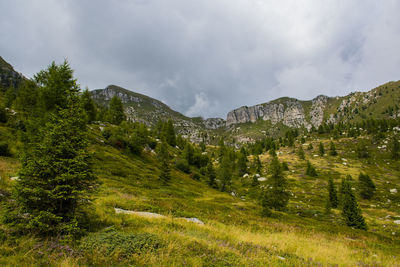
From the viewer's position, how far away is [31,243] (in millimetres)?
5285

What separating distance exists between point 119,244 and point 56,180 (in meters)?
3.55

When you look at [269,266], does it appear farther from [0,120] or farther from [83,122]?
[0,120]

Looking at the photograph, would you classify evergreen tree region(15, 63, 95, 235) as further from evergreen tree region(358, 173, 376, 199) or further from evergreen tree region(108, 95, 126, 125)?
evergreen tree region(358, 173, 376, 199)

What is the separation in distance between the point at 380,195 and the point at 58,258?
92.0m

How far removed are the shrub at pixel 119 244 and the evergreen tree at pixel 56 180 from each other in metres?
0.88

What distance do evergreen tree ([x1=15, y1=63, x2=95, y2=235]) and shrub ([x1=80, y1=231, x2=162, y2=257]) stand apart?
2.89ft

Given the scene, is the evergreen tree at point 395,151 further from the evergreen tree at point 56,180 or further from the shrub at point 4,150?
the shrub at point 4,150

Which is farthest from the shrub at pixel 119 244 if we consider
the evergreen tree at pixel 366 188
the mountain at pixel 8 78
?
the mountain at pixel 8 78

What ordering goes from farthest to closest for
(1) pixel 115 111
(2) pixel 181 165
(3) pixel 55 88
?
1. (1) pixel 115 111
2. (2) pixel 181 165
3. (3) pixel 55 88

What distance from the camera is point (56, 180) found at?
6574 millimetres

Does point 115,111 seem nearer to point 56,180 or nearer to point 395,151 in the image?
point 56,180

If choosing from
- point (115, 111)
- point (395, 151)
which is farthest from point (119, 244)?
point (395, 151)

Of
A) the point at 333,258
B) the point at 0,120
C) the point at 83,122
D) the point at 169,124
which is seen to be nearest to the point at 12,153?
the point at 0,120

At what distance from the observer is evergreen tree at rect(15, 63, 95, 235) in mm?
6203
